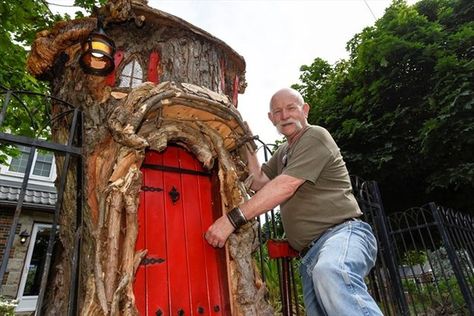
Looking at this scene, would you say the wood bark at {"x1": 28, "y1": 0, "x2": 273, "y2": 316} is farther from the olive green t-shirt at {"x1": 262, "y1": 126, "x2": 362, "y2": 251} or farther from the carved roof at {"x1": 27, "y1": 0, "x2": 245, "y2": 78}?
the olive green t-shirt at {"x1": 262, "y1": 126, "x2": 362, "y2": 251}

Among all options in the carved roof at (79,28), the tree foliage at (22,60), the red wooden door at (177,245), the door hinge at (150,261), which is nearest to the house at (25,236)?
the tree foliage at (22,60)

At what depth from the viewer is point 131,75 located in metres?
3.17

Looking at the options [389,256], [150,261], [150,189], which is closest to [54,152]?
[150,189]

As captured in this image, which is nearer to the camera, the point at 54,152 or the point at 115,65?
the point at 54,152

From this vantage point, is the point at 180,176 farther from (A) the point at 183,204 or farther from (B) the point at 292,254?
(B) the point at 292,254

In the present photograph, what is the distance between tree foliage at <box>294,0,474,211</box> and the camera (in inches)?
242

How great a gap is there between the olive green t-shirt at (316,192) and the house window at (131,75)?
1.77 metres

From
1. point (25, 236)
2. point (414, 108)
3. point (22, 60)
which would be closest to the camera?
point (22, 60)

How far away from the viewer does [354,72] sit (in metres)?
8.06

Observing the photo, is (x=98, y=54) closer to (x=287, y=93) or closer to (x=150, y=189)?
(x=150, y=189)

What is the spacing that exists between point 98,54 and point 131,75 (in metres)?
0.43

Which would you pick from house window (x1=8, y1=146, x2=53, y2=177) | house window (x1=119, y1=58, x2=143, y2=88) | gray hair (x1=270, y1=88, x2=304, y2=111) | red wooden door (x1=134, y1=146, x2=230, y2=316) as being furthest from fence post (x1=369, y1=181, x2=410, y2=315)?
house window (x1=8, y1=146, x2=53, y2=177)

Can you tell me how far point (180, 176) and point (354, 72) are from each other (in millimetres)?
6481

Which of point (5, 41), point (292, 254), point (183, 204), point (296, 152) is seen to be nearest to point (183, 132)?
point (183, 204)
